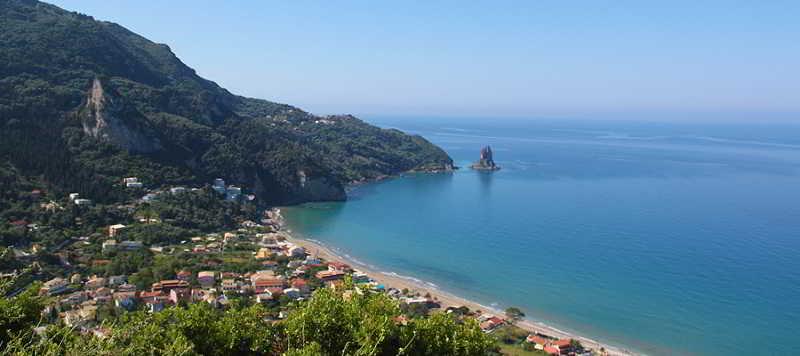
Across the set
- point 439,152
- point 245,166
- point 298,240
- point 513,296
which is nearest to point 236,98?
point 439,152

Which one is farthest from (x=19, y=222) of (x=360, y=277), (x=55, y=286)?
(x=360, y=277)

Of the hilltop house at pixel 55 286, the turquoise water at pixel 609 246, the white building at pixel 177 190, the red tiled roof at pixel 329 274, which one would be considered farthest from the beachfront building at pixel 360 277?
the white building at pixel 177 190

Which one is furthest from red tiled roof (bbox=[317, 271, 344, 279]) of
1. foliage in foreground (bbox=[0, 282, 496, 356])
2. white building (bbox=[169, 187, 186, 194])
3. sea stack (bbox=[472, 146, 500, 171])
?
sea stack (bbox=[472, 146, 500, 171])

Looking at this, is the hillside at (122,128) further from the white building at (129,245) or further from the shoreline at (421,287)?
the shoreline at (421,287)

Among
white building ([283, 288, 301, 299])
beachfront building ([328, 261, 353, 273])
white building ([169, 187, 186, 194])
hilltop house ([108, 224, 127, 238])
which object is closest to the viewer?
white building ([283, 288, 301, 299])

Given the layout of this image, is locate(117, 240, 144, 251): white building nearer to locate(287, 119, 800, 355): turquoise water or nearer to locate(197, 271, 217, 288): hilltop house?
locate(197, 271, 217, 288): hilltop house

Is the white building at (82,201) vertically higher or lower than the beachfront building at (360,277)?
higher
